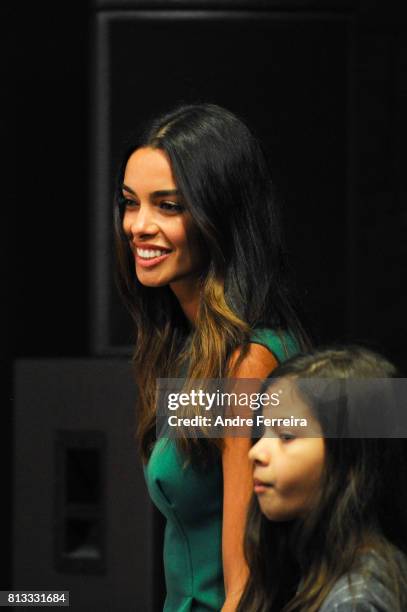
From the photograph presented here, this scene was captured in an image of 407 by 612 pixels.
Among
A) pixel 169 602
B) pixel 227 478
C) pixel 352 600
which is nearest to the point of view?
pixel 352 600

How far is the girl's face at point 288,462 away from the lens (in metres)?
1.09

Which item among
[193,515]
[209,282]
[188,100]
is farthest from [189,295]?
[188,100]

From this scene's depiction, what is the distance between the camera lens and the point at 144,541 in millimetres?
1570

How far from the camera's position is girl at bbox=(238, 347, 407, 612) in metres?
1.06

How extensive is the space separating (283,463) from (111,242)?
542mm

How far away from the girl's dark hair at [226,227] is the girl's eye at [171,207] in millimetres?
20

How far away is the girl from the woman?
6cm

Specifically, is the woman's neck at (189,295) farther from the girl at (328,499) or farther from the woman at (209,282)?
the girl at (328,499)

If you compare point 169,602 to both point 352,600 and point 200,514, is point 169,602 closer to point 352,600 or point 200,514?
point 200,514

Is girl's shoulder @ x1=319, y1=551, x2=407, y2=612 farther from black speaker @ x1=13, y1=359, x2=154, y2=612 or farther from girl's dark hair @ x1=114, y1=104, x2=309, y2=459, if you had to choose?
black speaker @ x1=13, y1=359, x2=154, y2=612

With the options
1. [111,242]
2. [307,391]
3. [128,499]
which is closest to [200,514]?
[307,391]

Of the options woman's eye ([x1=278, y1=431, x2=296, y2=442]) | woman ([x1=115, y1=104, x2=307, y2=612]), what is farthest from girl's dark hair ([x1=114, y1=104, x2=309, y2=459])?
woman's eye ([x1=278, y1=431, x2=296, y2=442])

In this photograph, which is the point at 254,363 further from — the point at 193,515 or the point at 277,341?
the point at 193,515

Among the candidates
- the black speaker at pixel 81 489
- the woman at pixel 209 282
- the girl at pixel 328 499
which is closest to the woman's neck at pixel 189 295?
the woman at pixel 209 282
